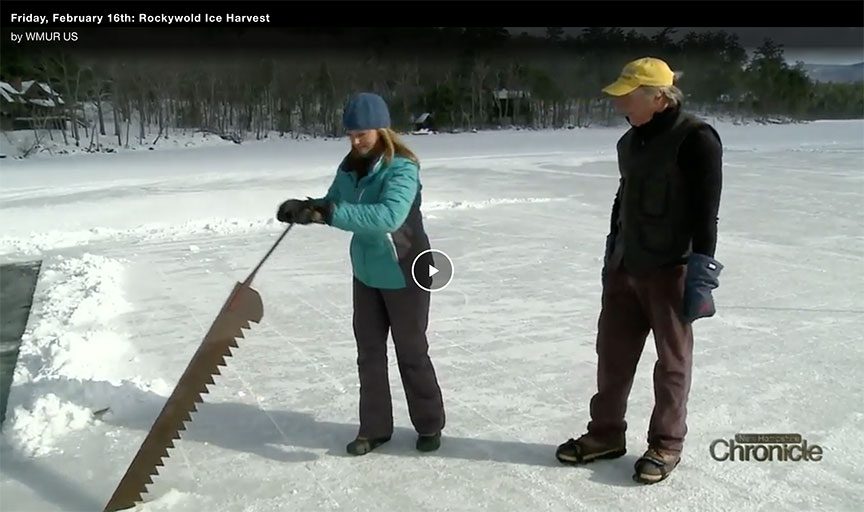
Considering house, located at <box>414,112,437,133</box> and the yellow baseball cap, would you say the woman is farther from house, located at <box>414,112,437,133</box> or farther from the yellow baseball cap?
house, located at <box>414,112,437,133</box>

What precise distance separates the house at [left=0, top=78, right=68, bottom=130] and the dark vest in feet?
8.65

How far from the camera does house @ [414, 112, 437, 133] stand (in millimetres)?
3931

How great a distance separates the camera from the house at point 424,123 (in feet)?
12.9

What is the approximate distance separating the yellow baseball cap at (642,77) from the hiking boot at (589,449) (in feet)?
4.11

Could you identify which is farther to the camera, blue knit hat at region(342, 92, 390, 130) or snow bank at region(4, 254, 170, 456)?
Answer: snow bank at region(4, 254, 170, 456)

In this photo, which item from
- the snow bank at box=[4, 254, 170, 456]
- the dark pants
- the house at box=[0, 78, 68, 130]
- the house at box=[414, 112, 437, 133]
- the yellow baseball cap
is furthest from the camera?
the house at box=[414, 112, 437, 133]

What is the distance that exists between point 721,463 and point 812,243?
4459 mm

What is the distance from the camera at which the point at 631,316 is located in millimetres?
2574

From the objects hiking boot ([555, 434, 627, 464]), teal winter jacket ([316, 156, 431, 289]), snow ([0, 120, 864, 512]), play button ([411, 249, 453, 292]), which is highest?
teal winter jacket ([316, 156, 431, 289])

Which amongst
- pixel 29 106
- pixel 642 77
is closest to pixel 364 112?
pixel 642 77

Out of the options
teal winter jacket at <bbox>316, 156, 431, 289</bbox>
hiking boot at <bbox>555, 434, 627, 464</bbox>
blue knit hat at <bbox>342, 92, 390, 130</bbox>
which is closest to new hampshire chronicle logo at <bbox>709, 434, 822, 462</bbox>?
hiking boot at <bbox>555, 434, 627, 464</bbox>

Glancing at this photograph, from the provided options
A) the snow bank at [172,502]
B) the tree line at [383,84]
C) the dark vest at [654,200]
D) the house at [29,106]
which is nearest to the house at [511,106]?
the tree line at [383,84]

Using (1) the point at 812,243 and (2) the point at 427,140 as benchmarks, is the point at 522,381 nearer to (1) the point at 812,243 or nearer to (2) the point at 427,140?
(2) the point at 427,140

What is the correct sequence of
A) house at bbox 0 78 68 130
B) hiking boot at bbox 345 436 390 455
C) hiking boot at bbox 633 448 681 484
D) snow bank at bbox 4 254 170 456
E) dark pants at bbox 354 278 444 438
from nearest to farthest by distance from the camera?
hiking boot at bbox 633 448 681 484
dark pants at bbox 354 278 444 438
hiking boot at bbox 345 436 390 455
snow bank at bbox 4 254 170 456
house at bbox 0 78 68 130
